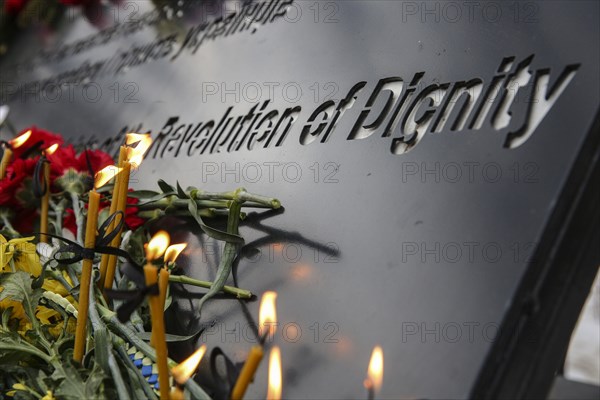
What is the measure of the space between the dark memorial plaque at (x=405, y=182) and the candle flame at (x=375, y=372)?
11 millimetres

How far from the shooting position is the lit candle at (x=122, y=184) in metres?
0.67

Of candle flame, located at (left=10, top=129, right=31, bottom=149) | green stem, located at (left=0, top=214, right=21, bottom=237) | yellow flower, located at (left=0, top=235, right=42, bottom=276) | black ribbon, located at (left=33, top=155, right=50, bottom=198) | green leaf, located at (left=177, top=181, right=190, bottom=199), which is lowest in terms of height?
yellow flower, located at (left=0, top=235, right=42, bottom=276)

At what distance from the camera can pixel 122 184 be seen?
2.22ft

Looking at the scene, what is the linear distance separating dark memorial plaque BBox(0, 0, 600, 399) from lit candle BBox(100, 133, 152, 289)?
0.29 ft

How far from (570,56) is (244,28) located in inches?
20.8

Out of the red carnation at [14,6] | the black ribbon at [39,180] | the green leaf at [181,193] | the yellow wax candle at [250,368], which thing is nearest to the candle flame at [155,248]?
the yellow wax candle at [250,368]

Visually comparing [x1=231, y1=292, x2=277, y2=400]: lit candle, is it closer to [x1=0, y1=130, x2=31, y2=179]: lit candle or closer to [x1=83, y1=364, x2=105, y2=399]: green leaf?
[x1=83, y1=364, x2=105, y2=399]: green leaf

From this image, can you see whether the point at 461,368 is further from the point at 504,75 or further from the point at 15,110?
the point at 15,110

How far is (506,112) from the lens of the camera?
658mm

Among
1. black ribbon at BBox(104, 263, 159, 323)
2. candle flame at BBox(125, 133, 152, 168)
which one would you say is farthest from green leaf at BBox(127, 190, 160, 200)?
black ribbon at BBox(104, 263, 159, 323)

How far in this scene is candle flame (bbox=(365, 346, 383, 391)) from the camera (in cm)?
55

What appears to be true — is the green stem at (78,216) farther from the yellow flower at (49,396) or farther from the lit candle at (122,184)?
the yellow flower at (49,396)

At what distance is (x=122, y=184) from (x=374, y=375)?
12.2 inches

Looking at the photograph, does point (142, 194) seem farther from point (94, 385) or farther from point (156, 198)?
point (94, 385)
